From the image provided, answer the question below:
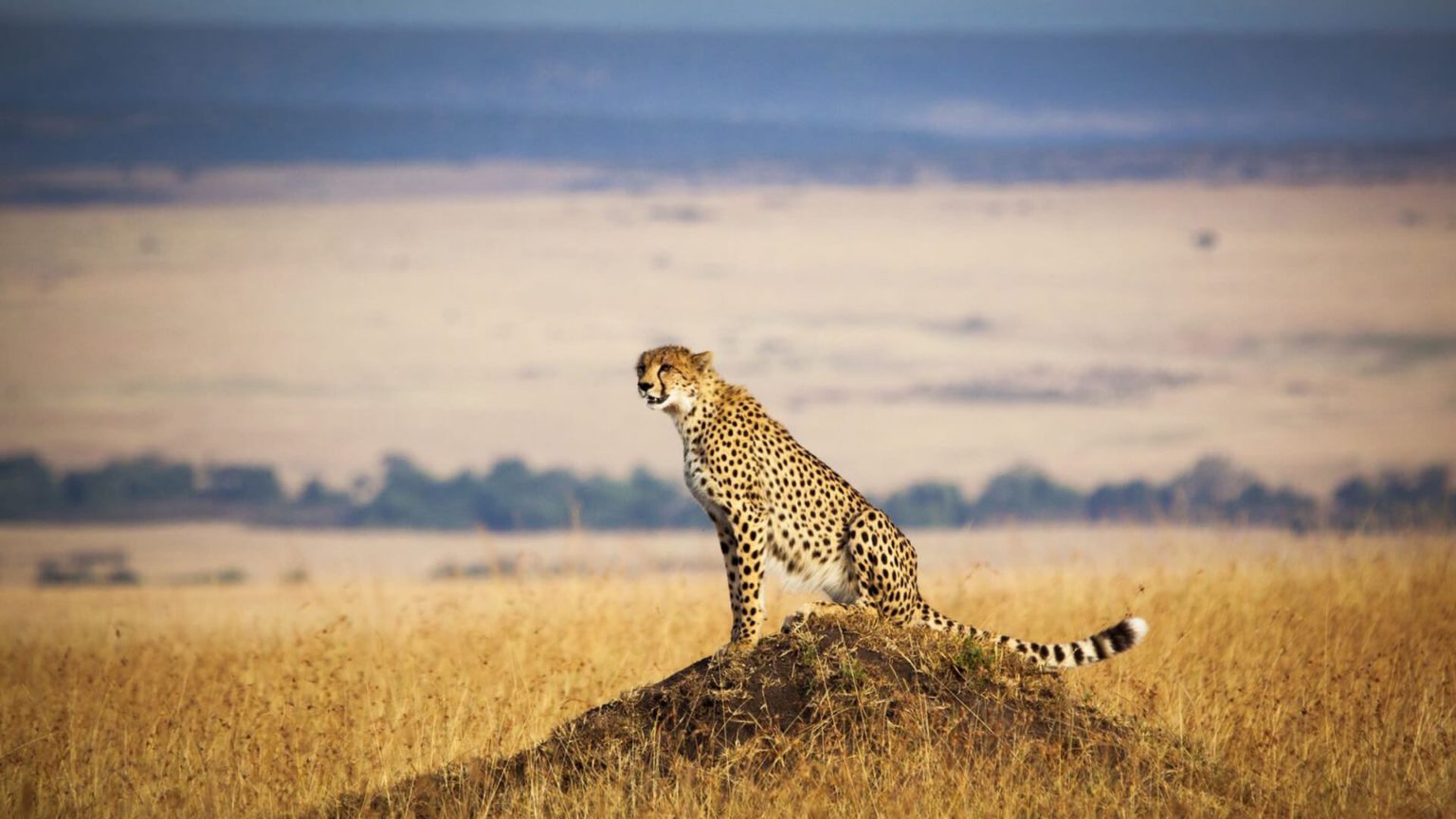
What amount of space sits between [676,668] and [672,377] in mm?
2337

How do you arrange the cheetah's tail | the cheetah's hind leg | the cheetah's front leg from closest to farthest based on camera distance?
the cheetah's tail → the cheetah's hind leg → the cheetah's front leg

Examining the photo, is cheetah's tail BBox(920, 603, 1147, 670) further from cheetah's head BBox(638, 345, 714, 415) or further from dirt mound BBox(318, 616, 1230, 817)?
cheetah's head BBox(638, 345, 714, 415)

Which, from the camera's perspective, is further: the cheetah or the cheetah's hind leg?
the cheetah

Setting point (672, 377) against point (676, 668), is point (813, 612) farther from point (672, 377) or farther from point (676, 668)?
point (676, 668)

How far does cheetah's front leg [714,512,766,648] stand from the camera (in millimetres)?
7992

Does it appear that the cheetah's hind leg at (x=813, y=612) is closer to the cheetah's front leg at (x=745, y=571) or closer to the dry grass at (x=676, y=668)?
the cheetah's front leg at (x=745, y=571)

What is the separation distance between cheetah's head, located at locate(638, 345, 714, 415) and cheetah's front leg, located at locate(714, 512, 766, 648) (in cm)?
57

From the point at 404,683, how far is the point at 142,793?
7.16 feet

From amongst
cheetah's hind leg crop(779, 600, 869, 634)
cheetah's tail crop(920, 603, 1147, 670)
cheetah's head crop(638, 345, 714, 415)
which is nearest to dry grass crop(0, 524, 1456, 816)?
cheetah's tail crop(920, 603, 1147, 670)

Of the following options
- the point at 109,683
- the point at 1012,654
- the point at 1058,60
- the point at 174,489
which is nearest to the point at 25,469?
the point at 174,489

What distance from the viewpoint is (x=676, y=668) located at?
10023 millimetres

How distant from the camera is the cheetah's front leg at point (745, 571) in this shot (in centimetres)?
799

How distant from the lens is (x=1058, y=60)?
125 meters

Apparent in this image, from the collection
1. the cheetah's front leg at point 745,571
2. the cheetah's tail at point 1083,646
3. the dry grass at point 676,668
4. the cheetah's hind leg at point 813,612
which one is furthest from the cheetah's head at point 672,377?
the cheetah's tail at point 1083,646
